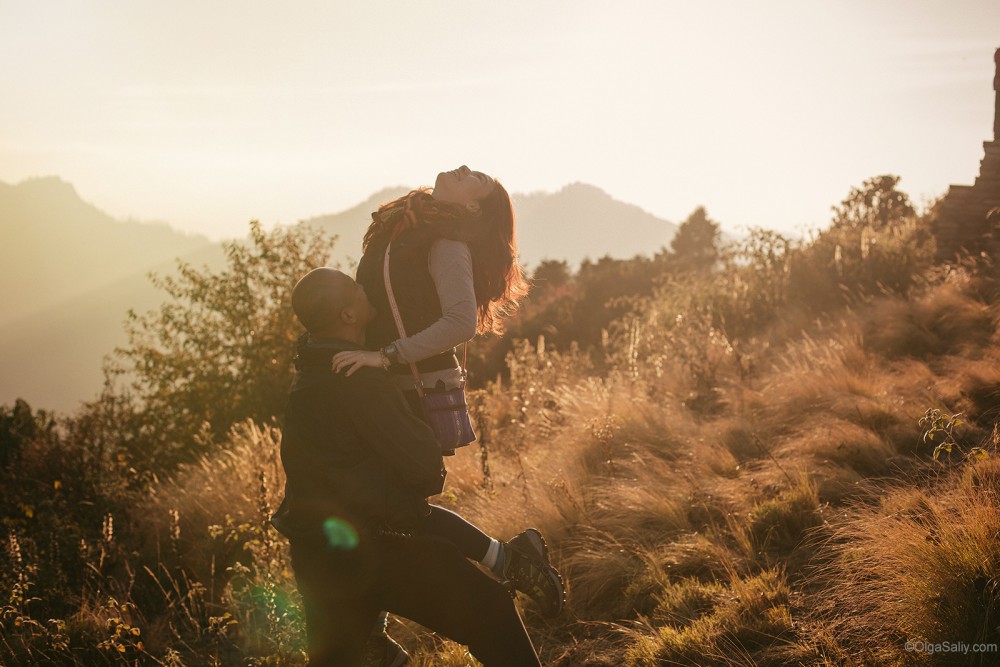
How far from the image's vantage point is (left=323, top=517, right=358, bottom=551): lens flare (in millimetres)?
1900

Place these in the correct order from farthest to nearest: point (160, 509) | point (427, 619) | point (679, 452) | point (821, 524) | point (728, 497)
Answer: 1. point (160, 509)
2. point (679, 452)
3. point (728, 497)
4. point (821, 524)
5. point (427, 619)

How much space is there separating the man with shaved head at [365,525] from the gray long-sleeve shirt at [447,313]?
181 millimetres

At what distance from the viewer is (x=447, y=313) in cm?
221

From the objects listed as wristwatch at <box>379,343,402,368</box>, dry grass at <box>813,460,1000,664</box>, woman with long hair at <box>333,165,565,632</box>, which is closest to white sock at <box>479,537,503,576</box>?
woman with long hair at <box>333,165,565,632</box>

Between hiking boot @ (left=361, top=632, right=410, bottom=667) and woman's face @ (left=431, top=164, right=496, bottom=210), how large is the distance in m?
1.78

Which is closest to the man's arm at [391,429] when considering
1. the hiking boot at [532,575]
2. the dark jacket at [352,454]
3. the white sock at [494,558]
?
the dark jacket at [352,454]

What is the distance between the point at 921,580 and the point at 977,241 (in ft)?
27.0

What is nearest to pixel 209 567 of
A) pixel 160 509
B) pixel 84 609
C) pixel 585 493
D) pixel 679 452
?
pixel 84 609

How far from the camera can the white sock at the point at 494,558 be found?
2.38 metres

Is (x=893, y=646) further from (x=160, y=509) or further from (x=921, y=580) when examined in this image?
(x=160, y=509)

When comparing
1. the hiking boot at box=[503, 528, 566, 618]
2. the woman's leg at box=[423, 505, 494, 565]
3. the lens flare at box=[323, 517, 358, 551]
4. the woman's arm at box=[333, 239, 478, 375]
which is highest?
the woman's arm at box=[333, 239, 478, 375]

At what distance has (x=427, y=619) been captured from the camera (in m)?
2.05

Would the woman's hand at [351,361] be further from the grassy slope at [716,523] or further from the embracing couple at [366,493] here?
the grassy slope at [716,523]

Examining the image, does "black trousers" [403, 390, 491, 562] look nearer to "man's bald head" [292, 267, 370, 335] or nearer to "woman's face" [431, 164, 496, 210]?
"man's bald head" [292, 267, 370, 335]
